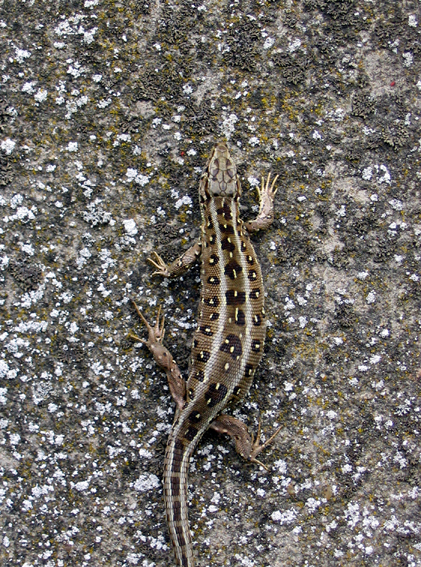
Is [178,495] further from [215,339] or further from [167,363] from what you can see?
[215,339]

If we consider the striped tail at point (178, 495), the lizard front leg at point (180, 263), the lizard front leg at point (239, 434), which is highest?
the lizard front leg at point (180, 263)

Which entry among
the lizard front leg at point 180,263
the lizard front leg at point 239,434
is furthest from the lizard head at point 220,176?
the lizard front leg at point 239,434

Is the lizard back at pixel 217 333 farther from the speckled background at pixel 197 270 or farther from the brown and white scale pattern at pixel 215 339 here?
the speckled background at pixel 197 270

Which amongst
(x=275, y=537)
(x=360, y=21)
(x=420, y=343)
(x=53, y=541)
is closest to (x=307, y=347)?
(x=420, y=343)

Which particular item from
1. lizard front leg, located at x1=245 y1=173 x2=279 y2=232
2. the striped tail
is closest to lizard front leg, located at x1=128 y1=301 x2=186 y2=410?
the striped tail

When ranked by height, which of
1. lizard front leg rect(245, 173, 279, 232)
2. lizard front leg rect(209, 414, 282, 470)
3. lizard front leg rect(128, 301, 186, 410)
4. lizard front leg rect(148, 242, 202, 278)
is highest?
lizard front leg rect(245, 173, 279, 232)

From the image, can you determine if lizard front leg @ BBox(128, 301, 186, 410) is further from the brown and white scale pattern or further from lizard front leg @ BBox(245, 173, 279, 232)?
lizard front leg @ BBox(245, 173, 279, 232)

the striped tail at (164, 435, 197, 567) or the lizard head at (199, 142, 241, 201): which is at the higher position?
the lizard head at (199, 142, 241, 201)
